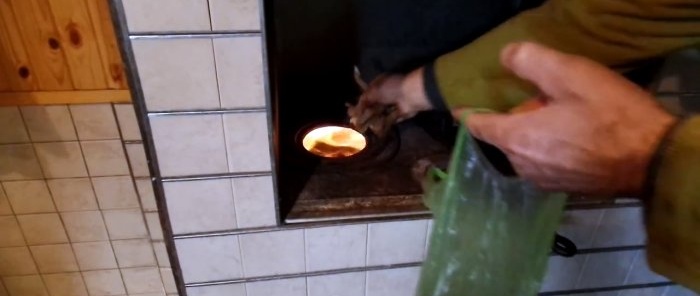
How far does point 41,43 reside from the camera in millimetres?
896

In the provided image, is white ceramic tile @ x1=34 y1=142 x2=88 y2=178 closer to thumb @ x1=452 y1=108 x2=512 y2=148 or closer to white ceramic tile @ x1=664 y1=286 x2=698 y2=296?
thumb @ x1=452 y1=108 x2=512 y2=148

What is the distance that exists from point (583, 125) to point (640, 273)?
28.1 inches

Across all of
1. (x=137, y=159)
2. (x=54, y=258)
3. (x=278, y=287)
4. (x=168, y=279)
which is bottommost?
(x=168, y=279)

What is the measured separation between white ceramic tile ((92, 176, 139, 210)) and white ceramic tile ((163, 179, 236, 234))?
1.00 ft

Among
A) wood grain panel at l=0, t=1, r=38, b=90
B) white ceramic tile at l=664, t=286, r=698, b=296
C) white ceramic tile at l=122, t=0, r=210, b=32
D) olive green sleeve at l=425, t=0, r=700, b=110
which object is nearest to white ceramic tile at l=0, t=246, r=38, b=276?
wood grain panel at l=0, t=1, r=38, b=90

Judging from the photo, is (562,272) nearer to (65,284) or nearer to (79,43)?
(79,43)

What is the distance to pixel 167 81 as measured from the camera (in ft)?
2.30

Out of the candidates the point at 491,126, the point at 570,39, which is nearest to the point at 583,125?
the point at 491,126

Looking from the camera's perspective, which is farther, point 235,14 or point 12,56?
point 12,56

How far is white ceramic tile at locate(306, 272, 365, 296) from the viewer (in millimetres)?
994

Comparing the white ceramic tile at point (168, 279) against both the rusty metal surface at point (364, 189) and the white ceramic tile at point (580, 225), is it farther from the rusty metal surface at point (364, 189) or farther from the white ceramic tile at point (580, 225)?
the white ceramic tile at point (580, 225)

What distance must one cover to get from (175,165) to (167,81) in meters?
0.14

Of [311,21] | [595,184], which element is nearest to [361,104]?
[311,21]

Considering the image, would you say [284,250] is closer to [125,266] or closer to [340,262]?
[340,262]
